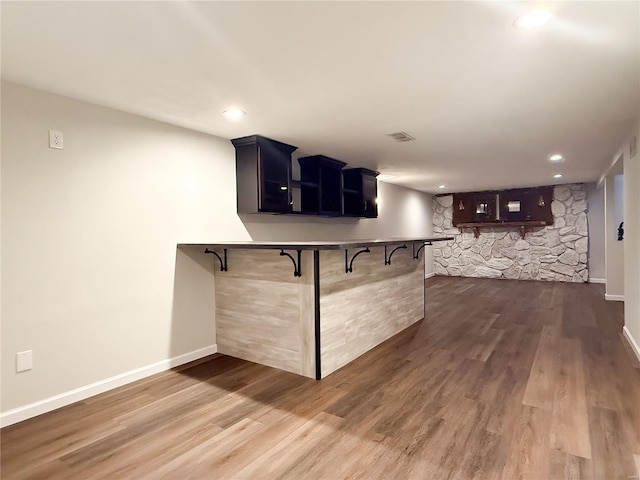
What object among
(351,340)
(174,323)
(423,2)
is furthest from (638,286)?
(174,323)

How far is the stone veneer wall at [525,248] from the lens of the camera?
24.6ft

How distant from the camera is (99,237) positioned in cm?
261

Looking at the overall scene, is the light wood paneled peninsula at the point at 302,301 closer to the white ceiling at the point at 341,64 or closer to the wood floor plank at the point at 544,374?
the white ceiling at the point at 341,64

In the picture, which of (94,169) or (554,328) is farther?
(554,328)

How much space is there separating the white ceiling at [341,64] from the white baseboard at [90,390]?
205 cm

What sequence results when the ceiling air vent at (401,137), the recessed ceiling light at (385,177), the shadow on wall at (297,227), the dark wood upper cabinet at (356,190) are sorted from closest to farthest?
the ceiling air vent at (401,137) < the shadow on wall at (297,227) < the dark wood upper cabinet at (356,190) < the recessed ceiling light at (385,177)

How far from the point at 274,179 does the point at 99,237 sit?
171 centimetres

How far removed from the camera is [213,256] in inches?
134

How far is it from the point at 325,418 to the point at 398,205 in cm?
569

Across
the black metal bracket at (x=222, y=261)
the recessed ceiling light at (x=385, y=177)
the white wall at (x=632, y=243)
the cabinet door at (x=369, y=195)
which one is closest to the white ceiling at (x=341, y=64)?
the white wall at (x=632, y=243)

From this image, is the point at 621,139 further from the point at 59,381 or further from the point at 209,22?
the point at 59,381

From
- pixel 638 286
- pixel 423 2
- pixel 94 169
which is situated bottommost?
pixel 638 286

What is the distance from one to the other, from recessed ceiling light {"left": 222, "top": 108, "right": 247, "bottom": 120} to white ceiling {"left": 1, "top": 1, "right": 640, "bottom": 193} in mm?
78

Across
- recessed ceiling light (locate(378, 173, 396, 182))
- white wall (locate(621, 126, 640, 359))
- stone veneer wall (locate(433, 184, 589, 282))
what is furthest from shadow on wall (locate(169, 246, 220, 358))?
stone veneer wall (locate(433, 184, 589, 282))
